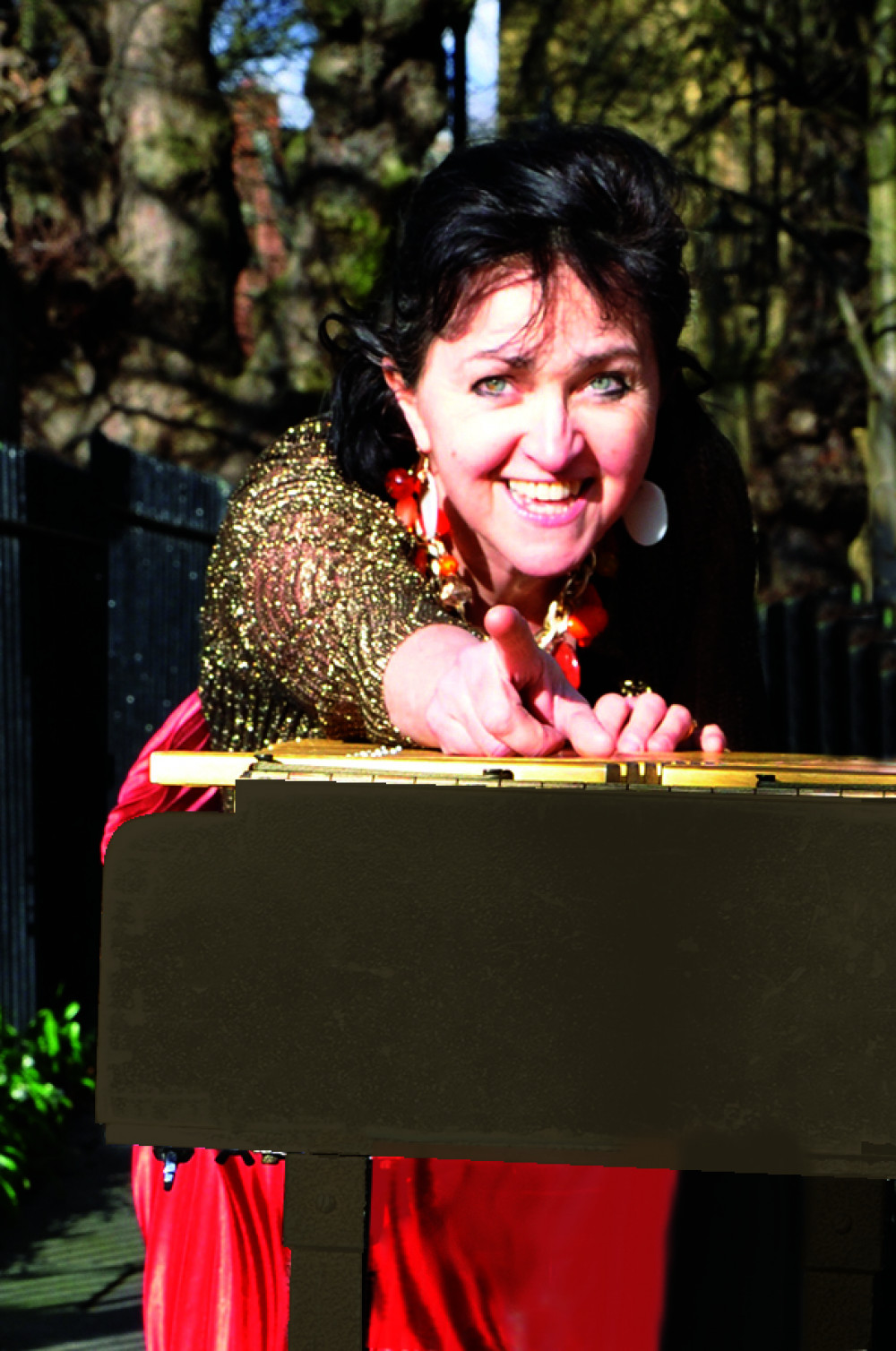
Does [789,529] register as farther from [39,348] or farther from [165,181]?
[165,181]

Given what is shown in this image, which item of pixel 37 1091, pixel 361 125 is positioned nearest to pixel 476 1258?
pixel 37 1091

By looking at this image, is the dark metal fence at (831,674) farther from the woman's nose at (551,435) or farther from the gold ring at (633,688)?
the woman's nose at (551,435)

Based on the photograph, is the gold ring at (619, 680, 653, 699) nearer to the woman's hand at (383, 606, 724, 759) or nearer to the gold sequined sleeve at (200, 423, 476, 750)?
the gold sequined sleeve at (200, 423, 476, 750)

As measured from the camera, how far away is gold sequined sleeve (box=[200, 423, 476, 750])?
189 cm

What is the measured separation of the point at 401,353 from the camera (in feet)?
6.86

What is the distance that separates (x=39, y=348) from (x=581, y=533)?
459 inches

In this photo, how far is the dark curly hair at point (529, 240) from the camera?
193cm

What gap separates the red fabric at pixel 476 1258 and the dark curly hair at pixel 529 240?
3.00 feet

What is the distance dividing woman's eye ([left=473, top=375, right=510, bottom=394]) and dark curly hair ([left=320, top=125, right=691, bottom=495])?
91 mm

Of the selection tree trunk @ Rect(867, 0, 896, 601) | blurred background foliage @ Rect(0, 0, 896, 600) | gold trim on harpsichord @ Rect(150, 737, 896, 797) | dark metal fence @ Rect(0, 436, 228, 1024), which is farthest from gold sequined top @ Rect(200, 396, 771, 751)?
tree trunk @ Rect(867, 0, 896, 601)

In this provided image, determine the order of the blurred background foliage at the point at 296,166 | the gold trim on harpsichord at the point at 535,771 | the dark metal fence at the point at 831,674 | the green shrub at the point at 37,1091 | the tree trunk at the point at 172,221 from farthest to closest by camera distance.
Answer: the tree trunk at the point at 172,221 → the blurred background foliage at the point at 296,166 → the dark metal fence at the point at 831,674 → the green shrub at the point at 37,1091 → the gold trim on harpsichord at the point at 535,771

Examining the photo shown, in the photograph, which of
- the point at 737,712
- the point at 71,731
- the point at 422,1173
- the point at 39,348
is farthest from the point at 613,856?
the point at 39,348

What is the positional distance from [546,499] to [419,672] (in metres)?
0.31

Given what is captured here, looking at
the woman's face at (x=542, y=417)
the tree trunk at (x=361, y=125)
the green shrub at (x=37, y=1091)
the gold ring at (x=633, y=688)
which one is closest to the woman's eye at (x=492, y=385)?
the woman's face at (x=542, y=417)
